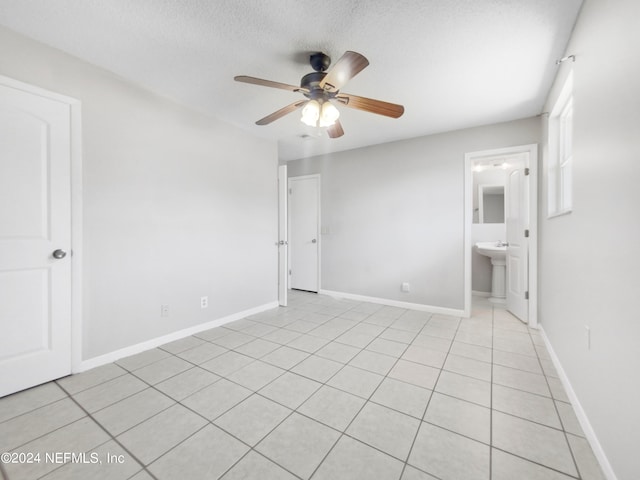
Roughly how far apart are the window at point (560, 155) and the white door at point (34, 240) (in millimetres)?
3785

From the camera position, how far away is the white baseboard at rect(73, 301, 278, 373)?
2107mm

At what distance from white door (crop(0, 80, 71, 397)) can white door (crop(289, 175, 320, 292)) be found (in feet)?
10.5

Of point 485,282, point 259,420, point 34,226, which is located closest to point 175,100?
point 34,226

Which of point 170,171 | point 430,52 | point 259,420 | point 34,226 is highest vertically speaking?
point 430,52

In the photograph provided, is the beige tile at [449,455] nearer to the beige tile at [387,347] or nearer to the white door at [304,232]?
the beige tile at [387,347]

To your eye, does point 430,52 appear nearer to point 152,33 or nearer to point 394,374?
point 152,33

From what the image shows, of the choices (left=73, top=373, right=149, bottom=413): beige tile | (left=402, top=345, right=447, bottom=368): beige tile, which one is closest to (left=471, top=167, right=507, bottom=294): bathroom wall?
(left=402, top=345, right=447, bottom=368): beige tile

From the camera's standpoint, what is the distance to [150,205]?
8.09 ft

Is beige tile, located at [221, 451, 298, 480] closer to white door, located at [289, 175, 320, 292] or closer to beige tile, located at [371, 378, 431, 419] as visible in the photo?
beige tile, located at [371, 378, 431, 419]

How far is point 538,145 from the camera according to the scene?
300 cm

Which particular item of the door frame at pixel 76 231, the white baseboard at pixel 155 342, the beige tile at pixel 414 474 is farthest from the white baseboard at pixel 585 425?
the door frame at pixel 76 231

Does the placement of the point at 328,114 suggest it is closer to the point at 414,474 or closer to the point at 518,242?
the point at 414,474

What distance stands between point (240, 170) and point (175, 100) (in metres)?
0.97

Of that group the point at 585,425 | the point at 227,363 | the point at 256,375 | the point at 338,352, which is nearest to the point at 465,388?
the point at 585,425
